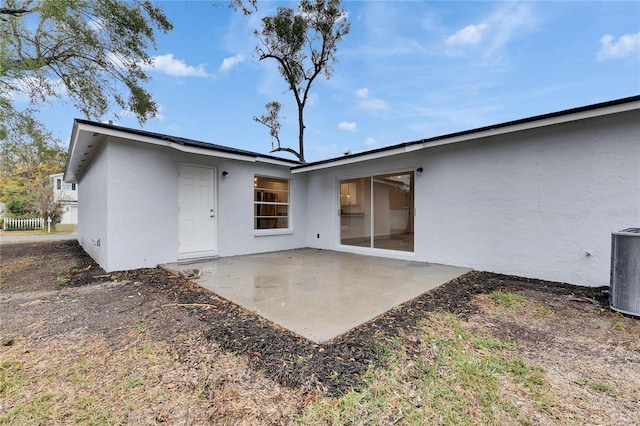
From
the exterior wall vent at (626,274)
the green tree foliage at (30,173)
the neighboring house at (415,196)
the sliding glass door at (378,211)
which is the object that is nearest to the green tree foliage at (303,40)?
the sliding glass door at (378,211)

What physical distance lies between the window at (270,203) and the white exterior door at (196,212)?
135 cm

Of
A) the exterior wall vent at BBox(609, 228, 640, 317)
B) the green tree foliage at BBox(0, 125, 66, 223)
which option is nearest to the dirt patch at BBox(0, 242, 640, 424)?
the exterior wall vent at BBox(609, 228, 640, 317)

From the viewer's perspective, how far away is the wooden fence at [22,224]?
1842cm

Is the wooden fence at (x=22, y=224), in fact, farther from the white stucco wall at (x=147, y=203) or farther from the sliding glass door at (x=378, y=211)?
the sliding glass door at (x=378, y=211)

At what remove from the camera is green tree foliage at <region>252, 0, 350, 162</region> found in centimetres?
1456

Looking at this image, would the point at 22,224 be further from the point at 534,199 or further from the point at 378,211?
the point at 534,199

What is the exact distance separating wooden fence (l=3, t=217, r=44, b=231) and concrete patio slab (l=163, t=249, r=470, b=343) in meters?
21.2

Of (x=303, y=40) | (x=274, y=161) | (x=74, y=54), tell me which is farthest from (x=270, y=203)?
(x=303, y=40)

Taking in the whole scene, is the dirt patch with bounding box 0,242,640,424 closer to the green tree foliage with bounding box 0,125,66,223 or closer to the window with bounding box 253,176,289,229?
the window with bounding box 253,176,289,229

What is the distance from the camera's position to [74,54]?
9.67m

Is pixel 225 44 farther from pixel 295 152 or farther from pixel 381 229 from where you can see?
pixel 381 229

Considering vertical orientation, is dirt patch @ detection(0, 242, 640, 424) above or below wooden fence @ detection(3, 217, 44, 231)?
below

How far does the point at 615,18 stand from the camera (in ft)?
20.4

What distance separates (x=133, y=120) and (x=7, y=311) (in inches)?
397
